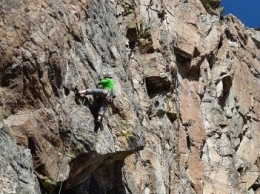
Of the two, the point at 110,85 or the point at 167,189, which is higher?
the point at 110,85

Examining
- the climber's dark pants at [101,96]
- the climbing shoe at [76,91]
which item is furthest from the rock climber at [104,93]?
the climbing shoe at [76,91]

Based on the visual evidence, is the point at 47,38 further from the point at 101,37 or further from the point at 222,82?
the point at 222,82

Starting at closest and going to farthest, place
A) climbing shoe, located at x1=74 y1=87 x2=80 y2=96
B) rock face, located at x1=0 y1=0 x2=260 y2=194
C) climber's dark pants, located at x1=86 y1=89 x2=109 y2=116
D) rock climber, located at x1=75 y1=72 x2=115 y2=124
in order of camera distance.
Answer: rock face, located at x1=0 y1=0 x2=260 y2=194 → climbing shoe, located at x1=74 y1=87 x2=80 y2=96 → climber's dark pants, located at x1=86 y1=89 x2=109 y2=116 → rock climber, located at x1=75 y1=72 x2=115 y2=124

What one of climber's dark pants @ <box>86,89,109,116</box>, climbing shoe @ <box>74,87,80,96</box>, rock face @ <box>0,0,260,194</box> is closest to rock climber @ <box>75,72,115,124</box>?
climber's dark pants @ <box>86,89,109,116</box>

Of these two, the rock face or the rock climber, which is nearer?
the rock face

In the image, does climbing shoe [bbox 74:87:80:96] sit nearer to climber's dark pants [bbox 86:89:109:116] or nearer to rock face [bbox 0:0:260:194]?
rock face [bbox 0:0:260:194]

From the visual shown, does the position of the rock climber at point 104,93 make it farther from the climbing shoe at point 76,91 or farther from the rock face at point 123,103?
the climbing shoe at point 76,91

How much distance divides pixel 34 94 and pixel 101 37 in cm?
523

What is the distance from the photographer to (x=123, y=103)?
19.7 m

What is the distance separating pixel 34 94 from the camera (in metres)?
15.6

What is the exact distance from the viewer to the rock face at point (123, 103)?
15297 millimetres

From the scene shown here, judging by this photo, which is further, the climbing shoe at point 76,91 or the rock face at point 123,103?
the climbing shoe at point 76,91

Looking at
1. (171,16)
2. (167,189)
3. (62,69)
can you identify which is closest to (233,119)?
(171,16)

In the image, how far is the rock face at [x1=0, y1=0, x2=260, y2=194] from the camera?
15297mm
